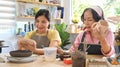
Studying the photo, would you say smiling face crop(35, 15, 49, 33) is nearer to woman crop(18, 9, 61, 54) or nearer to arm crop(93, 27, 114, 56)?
woman crop(18, 9, 61, 54)

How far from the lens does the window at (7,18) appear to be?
371 cm

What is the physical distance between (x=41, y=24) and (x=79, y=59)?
1243mm

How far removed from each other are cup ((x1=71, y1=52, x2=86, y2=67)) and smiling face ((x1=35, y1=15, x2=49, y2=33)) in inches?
47.5

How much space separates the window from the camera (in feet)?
Answer: 12.2

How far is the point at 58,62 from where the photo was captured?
1.68 meters

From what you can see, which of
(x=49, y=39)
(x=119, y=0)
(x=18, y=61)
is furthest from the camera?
(x=119, y=0)

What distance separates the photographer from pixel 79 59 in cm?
142

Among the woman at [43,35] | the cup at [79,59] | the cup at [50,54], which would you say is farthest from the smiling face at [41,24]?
the cup at [79,59]

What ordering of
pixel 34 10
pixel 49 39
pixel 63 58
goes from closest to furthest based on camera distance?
pixel 63 58, pixel 49 39, pixel 34 10

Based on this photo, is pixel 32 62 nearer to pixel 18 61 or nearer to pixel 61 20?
pixel 18 61

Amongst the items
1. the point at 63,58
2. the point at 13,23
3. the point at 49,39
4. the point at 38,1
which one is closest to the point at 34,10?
the point at 38,1

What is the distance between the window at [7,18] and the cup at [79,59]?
2.55 meters

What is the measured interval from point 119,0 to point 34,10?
1864 mm

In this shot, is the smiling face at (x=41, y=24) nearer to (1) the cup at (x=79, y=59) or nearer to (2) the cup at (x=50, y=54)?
(2) the cup at (x=50, y=54)
